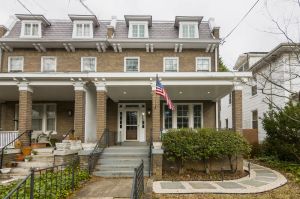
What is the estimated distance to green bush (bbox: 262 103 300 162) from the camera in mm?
13202

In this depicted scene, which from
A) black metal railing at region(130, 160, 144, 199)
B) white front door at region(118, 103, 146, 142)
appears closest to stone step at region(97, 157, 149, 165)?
black metal railing at region(130, 160, 144, 199)

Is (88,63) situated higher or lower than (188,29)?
lower

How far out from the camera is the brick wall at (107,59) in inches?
676

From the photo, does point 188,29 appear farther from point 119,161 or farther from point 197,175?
point 119,161

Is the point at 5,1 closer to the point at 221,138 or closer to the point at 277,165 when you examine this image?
the point at 221,138

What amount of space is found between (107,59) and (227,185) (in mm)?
10661

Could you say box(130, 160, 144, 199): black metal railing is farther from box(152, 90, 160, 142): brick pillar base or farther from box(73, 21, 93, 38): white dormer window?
box(73, 21, 93, 38): white dormer window

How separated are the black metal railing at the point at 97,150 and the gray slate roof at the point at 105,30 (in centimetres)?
709

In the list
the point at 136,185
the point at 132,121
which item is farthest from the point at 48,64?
the point at 136,185

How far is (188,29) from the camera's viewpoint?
57.9 ft

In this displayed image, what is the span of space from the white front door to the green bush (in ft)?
23.1

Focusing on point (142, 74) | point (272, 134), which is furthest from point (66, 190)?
point (272, 134)

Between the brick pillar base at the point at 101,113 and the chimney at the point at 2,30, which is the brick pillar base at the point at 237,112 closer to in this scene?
the brick pillar base at the point at 101,113

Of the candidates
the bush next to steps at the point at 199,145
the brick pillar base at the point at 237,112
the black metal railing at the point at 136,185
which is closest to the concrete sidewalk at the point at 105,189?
the black metal railing at the point at 136,185
